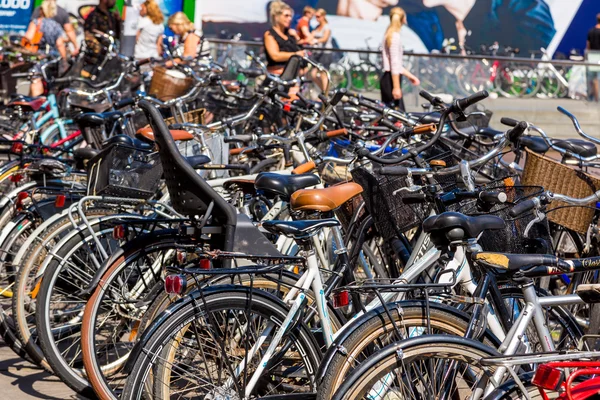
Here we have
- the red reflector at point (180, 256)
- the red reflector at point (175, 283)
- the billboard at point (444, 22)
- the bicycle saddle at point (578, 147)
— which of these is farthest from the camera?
the billboard at point (444, 22)

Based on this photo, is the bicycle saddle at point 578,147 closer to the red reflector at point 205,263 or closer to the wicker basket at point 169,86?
the red reflector at point 205,263

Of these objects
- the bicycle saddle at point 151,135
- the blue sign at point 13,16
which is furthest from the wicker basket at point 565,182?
the blue sign at point 13,16

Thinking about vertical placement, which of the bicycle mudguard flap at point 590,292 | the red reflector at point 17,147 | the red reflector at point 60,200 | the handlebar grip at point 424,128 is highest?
the bicycle mudguard flap at point 590,292

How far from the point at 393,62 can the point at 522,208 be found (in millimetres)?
7353

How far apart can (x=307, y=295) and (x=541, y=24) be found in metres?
21.2

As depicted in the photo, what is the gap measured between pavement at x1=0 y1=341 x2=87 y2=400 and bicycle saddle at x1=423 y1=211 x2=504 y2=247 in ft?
7.15

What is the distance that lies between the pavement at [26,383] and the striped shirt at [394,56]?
6403 mm

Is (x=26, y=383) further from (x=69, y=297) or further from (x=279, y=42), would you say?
(x=279, y=42)

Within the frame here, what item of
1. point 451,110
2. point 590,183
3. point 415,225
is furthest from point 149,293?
point 590,183

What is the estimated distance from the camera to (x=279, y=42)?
10766mm

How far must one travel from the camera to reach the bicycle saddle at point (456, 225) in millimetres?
3254

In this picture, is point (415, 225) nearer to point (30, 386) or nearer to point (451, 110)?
point (451, 110)

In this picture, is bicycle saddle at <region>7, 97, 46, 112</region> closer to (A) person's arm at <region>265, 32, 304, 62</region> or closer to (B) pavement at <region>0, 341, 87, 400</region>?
(A) person's arm at <region>265, 32, 304, 62</region>

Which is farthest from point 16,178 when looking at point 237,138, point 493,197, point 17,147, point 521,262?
point 521,262
